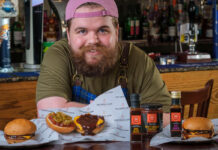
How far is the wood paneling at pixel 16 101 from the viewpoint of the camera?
2680 millimetres

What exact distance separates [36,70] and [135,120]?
5.05 feet

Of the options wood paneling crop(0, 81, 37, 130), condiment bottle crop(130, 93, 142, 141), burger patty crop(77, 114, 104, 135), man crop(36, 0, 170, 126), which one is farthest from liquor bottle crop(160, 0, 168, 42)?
condiment bottle crop(130, 93, 142, 141)

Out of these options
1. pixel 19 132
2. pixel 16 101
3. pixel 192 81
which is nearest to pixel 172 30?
pixel 192 81

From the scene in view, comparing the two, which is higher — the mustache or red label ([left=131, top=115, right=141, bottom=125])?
the mustache

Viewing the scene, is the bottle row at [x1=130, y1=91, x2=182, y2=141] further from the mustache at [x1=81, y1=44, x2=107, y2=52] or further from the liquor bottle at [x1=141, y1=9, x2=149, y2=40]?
the liquor bottle at [x1=141, y1=9, x2=149, y2=40]

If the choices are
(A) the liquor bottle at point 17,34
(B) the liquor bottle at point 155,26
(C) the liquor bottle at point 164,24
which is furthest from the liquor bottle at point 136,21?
(A) the liquor bottle at point 17,34

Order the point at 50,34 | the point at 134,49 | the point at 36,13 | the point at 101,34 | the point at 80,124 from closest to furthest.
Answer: the point at 80,124, the point at 101,34, the point at 134,49, the point at 36,13, the point at 50,34

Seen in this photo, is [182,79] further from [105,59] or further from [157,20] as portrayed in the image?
[157,20]

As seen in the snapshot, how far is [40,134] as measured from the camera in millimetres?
1517

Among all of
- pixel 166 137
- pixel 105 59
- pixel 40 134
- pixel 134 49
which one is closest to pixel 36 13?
pixel 134 49

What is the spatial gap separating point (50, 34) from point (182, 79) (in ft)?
3.35

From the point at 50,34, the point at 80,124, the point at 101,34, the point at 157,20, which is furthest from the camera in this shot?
the point at 157,20

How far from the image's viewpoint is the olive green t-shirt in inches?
79.4

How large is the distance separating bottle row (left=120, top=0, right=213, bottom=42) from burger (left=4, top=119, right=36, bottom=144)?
10.5 feet
